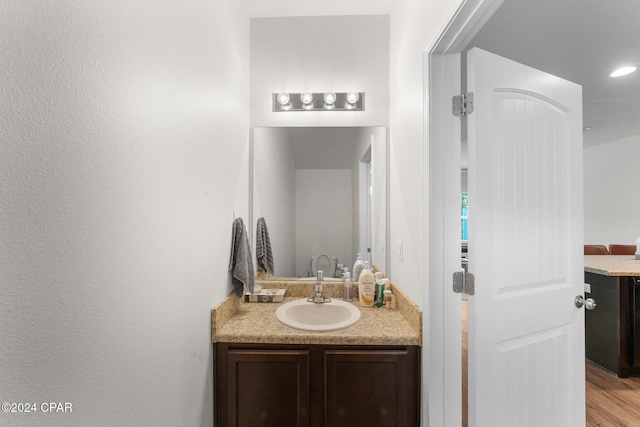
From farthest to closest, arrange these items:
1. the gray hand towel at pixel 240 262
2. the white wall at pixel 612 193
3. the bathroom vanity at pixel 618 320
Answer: the white wall at pixel 612 193, the bathroom vanity at pixel 618 320, the gray hand towel at pixel 240 262

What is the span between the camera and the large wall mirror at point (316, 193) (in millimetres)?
1892

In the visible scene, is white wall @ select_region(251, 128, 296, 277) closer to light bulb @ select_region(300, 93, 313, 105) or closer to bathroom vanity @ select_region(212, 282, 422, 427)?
light bulb @ select_region(300, 93, 313, 105)

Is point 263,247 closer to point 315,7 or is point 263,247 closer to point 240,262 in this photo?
point 240,262

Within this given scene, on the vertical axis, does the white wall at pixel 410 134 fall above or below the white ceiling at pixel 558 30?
below

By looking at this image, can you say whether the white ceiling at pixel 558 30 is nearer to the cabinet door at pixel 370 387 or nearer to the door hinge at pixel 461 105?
the door hinge at pixel 461 105

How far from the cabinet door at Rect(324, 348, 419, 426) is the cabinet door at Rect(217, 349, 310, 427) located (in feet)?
0.41

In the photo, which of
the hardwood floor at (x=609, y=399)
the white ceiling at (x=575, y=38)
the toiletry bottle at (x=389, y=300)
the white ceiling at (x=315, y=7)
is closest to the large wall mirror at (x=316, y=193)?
the toiletry bottle at (x=389, y=300)

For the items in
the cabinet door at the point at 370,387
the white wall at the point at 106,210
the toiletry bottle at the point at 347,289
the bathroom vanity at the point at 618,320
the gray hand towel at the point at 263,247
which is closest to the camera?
the white wall at the point at 106,210

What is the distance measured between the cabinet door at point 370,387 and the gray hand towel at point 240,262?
596 mm

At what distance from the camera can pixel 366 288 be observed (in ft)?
5.53

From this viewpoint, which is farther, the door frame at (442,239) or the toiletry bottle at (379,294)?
the toiletry bottle at (379,294)

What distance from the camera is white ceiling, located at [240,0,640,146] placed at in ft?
5.52

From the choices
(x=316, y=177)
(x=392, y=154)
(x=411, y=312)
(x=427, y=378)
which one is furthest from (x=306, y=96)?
(x=427, y=378)

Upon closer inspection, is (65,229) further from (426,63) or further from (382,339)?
(426,63)
